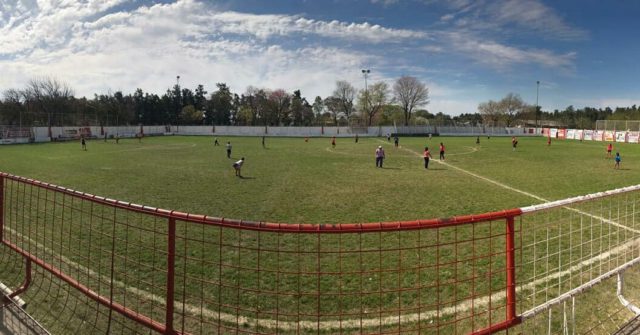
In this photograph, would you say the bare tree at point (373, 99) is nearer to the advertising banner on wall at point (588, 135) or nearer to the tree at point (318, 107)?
the tree at point (318, 107)

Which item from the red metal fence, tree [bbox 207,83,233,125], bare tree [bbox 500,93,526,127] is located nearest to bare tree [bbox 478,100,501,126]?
bare tree [bbox 500,93,526,127]

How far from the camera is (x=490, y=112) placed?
4355 inches

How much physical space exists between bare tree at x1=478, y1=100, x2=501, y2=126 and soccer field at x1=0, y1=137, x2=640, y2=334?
310ft

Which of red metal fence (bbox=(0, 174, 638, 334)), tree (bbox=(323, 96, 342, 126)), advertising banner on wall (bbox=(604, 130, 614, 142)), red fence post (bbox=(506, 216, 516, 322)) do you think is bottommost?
red metal fence (bbox=(0, 174, 638, 334))

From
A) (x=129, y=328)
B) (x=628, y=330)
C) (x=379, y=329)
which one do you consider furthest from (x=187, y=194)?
(x=628, y=330)

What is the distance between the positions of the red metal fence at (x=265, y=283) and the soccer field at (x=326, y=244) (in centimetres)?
4

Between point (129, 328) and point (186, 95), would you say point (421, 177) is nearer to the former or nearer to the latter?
point (129, 328)

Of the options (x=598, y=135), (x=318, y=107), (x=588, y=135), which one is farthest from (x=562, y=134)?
(x=318, y=107)

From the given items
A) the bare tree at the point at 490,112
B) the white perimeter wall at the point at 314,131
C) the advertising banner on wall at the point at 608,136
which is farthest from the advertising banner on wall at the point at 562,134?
the bare tree at the point at 490,112

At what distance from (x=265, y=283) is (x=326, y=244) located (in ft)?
7.42

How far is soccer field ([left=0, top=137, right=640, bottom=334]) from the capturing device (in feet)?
17.5

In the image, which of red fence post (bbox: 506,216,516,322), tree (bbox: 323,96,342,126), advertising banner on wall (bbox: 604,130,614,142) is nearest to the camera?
red fence post (bbox: 506,216,516,322)

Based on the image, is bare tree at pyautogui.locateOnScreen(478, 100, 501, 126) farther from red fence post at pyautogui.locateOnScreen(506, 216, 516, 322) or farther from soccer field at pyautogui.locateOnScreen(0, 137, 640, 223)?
red fence post at pyautogui.locateOnScreen(506, 216, 516, 322)

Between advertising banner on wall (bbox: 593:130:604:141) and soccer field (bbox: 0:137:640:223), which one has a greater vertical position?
advertising banner on wall (bbox: 593:130:604:141)
